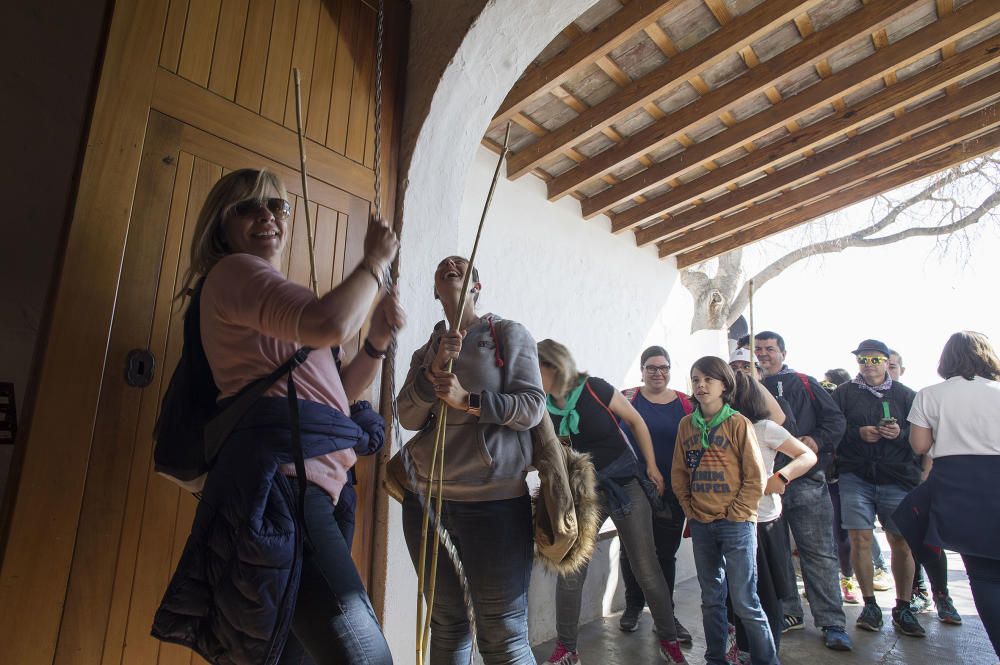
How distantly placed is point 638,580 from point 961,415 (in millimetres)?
1744

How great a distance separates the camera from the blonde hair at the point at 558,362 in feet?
9.78

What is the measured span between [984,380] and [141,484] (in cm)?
361

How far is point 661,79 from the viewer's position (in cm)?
387

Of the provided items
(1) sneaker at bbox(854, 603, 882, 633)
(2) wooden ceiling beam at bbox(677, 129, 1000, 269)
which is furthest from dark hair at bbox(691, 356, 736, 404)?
(2) wooden ceiling beam at bbox(677, 129, 1000, 269)

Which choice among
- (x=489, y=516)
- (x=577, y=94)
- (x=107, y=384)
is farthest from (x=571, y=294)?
(x=107, y=384)

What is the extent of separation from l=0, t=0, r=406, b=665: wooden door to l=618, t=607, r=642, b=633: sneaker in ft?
6.87

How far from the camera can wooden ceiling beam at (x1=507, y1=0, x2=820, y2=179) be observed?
3473 millimetres

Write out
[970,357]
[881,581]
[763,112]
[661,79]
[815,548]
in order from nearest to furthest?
[970,357] < [815,548] < [661,79] < [763,112] < [881,581]

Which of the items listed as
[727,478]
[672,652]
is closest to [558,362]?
[727,478]

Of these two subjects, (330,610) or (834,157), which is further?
(834,157)

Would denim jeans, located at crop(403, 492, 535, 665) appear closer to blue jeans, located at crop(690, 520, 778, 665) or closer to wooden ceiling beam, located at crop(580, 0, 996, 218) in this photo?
blue jeans, located at crop(690, 520, 778, 665)

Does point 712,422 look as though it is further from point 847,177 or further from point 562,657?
point 847,177

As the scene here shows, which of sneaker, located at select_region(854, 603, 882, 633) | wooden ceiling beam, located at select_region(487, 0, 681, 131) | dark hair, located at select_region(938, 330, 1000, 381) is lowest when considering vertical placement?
sneaker, located at select_region(854, 603, 882, 633)

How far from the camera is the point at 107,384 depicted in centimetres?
164
